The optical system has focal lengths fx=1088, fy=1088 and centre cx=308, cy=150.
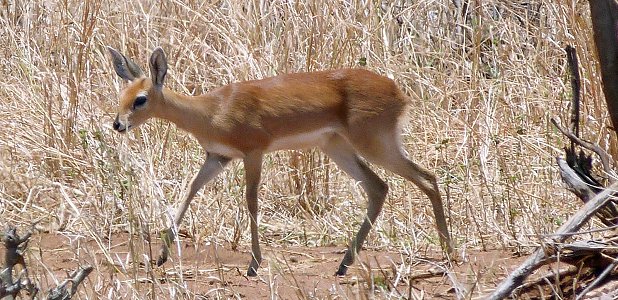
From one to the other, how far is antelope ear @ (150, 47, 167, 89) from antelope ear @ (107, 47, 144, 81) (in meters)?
0.25

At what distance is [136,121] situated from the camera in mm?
5957

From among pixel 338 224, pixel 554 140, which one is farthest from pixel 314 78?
pixel 554 140

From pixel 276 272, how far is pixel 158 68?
153 cm

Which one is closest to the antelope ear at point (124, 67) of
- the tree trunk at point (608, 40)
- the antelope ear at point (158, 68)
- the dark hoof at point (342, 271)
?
the antelope ear at point (158, 68)

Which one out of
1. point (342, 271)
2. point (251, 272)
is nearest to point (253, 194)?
point (251, 272)

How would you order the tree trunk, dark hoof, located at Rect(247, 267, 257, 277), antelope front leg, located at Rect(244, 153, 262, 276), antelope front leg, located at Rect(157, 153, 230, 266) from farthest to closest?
antelope front leg, located at Rect(157, 153, 230, 266) < antelope front leg, located at Rect(244, 153, 262, 276) < dark hoof, located at Rect(247, 267, 257, 277) < the tree trunk

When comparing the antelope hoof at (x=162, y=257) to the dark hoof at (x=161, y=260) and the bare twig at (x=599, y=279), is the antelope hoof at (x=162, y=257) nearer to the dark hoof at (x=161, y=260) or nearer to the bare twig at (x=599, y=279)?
the dark hoof at (x=161, y=260)

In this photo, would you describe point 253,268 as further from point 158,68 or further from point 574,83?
point 574,83

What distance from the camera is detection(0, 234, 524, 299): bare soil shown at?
4219mm

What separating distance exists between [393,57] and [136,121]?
96.5 inches

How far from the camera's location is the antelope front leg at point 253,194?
217 inches

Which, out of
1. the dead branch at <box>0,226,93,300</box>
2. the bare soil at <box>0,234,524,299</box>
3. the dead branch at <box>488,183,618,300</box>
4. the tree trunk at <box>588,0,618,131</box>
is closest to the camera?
the dead branch at <box>0,226,93,300</box>

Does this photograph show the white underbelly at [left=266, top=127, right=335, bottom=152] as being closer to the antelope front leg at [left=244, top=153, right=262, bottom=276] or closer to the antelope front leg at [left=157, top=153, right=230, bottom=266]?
the antelope front leg at [left=244, top=153, right=262, bottom=276]

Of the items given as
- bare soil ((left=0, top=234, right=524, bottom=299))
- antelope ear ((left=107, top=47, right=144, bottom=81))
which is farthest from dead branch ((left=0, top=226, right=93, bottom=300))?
antelope ear ((left=107, top=47, right=144, bottom=81))
